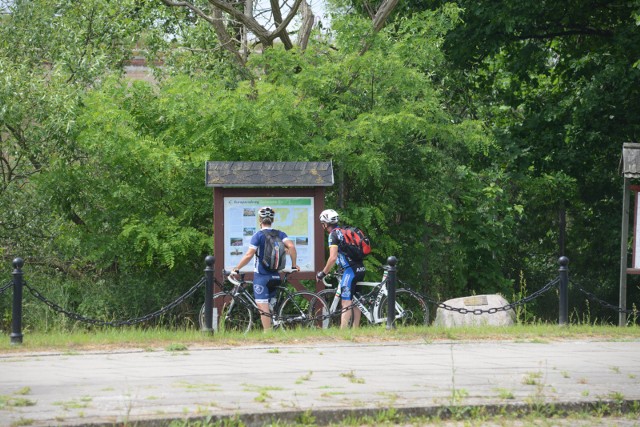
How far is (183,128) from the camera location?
17.1 m

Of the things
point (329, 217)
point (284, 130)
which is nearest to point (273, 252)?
point (329, 217)

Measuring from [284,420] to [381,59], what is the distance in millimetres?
11876

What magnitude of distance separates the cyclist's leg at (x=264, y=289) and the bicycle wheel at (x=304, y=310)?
0.41m

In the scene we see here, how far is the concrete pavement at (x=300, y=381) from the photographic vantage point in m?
7.38

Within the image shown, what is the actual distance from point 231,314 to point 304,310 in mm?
1120

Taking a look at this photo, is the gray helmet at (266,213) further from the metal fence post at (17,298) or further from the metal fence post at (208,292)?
the metal fence post at (17,298)

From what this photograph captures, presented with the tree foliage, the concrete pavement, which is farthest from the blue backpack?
the tree foliage

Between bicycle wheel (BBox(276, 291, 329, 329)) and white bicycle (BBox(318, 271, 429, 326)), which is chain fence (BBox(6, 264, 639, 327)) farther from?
white bicycle (BBox(318, 271, 429, 326))

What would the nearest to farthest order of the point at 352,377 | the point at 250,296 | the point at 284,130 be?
the point at 352,377 < the point at 250,296 < the point at 284,130

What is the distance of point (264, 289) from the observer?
14.1 meters

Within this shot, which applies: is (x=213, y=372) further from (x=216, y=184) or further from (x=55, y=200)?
(x=55, y=200)

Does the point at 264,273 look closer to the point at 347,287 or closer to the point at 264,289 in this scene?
the point at 264,289

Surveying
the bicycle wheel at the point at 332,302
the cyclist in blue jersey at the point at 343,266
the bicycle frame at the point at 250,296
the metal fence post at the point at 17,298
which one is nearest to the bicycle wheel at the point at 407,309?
the cyclist in blue jersey at the point at 343,266

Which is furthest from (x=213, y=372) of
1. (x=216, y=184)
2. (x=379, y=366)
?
(x=216, y=184)
